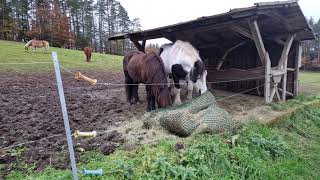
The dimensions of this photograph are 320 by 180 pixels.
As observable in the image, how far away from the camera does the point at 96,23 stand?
5028 centimetres

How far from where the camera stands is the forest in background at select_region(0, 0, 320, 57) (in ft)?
123

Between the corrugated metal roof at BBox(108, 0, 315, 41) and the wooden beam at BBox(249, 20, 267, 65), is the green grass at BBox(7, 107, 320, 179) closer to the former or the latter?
the wooden beam at BBox(249, 20, 267, 65)

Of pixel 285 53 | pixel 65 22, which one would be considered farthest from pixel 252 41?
pixel 65 22

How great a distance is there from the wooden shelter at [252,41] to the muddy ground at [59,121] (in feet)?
Result: 2.97

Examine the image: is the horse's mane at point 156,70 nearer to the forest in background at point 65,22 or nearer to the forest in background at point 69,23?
the forest in background at point 69,23

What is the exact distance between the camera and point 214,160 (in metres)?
3.52

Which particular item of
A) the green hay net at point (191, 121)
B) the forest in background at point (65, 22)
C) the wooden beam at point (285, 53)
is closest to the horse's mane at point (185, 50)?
the green hay net at point (191, 121)

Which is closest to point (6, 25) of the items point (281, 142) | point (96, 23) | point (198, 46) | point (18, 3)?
point (18, 3)

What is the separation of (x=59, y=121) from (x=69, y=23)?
39.5 m

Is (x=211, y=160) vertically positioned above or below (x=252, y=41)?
below

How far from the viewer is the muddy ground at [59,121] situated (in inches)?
145

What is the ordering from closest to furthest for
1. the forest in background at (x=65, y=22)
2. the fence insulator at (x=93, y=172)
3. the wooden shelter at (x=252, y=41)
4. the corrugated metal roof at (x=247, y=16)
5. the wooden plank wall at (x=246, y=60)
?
the fence insulator at (x=93, y=172), the corrugated metal roof at (x=247, y=16), the wooden shelter at (x=252, y=41), the wooden plank wall at (x=246, y=60), the forest in background at (x=65, y=22)

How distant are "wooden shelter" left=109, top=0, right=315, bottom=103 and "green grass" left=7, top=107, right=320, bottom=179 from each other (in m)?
2.37

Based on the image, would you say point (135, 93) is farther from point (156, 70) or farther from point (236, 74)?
point (236, 74)
